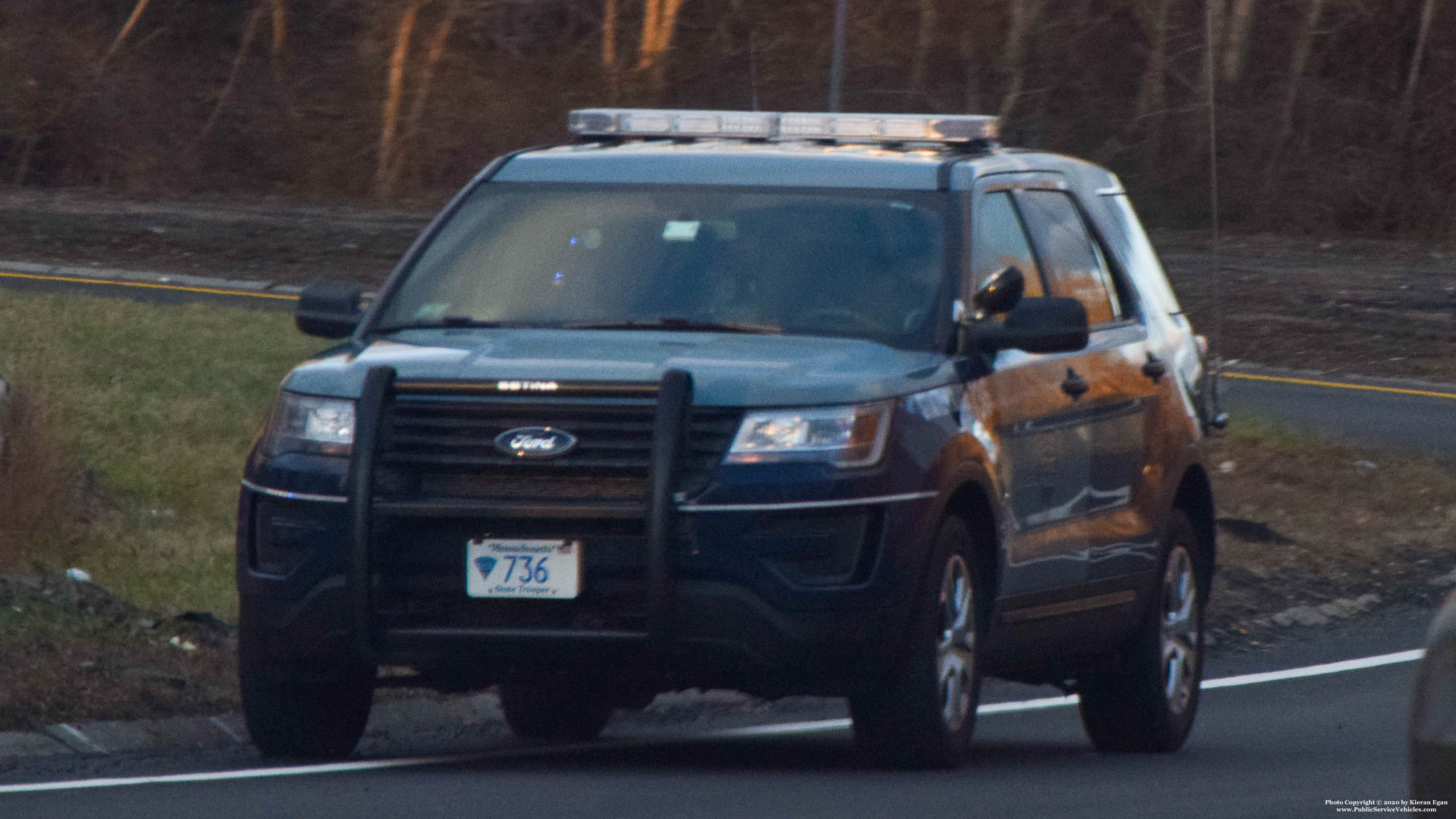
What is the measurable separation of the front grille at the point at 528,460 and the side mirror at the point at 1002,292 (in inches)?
42.9

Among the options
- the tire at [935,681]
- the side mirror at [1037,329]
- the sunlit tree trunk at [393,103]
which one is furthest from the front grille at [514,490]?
the sunlit tree trunk at [393,103]

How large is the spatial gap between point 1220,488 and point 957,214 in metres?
10.6

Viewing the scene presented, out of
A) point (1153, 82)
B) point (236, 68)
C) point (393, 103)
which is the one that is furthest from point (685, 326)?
point (236, 68)

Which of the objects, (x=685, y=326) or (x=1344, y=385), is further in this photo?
(x=1344, y=385)

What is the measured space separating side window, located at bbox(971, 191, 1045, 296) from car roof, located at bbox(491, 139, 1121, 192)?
98 millimetres

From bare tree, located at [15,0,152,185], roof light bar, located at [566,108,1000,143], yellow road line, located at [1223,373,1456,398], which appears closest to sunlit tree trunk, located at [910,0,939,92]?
bare tree, located at [15,0,152,185]

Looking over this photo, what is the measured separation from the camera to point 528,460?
7.26 m

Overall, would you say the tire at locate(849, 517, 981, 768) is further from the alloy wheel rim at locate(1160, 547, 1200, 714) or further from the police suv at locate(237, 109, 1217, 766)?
the alloy wheel rim at locate(1160, 547, 1200, 714)

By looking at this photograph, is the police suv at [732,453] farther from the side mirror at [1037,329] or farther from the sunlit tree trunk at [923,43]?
the sunlit tree trunk at [923,43]

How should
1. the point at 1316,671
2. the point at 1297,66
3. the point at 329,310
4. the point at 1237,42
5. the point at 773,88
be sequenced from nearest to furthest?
1. the point at 329,310
2. the point at 1316,671
3. the point at 1297,66
4. the point at 1237,42
5. the point at 773,88

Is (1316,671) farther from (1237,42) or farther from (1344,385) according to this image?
(1237,42)

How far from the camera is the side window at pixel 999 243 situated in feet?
27.4

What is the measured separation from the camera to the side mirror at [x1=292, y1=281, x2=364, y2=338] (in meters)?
8.41

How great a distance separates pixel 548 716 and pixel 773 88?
32.1 metres
